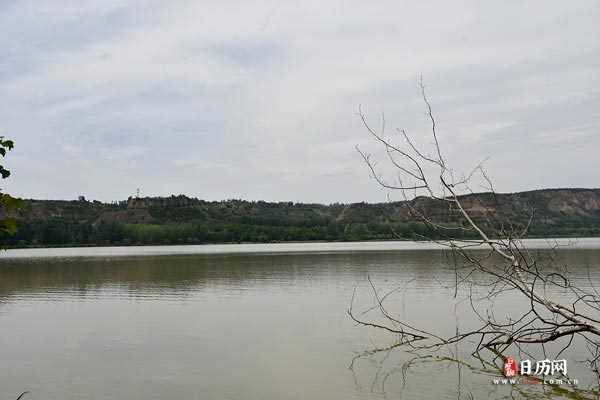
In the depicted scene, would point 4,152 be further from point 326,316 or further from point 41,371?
point 326,316

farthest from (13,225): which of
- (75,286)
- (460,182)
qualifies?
(75,286)

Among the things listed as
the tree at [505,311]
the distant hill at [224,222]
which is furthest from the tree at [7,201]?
the distant hill at [224,222]

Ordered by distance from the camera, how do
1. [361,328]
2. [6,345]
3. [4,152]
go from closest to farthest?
[4,152] → [6,345] → [361,328]

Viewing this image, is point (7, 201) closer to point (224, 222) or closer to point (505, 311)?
point (505, 311)

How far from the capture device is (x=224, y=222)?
12738cm

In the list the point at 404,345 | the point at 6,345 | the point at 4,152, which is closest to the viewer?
the point at 4,152

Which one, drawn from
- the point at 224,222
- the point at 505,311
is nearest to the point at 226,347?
the point at 505,311

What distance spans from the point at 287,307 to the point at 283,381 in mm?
8156

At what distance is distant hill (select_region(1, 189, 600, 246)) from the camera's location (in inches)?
4053

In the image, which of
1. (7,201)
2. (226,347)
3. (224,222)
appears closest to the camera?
(7,201)

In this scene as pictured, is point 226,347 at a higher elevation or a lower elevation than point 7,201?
lower

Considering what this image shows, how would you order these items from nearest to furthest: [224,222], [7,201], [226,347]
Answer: [7,201], [226,347], [224,222]

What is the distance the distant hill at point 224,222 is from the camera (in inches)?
4053

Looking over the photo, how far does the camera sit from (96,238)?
105750 millimetres
